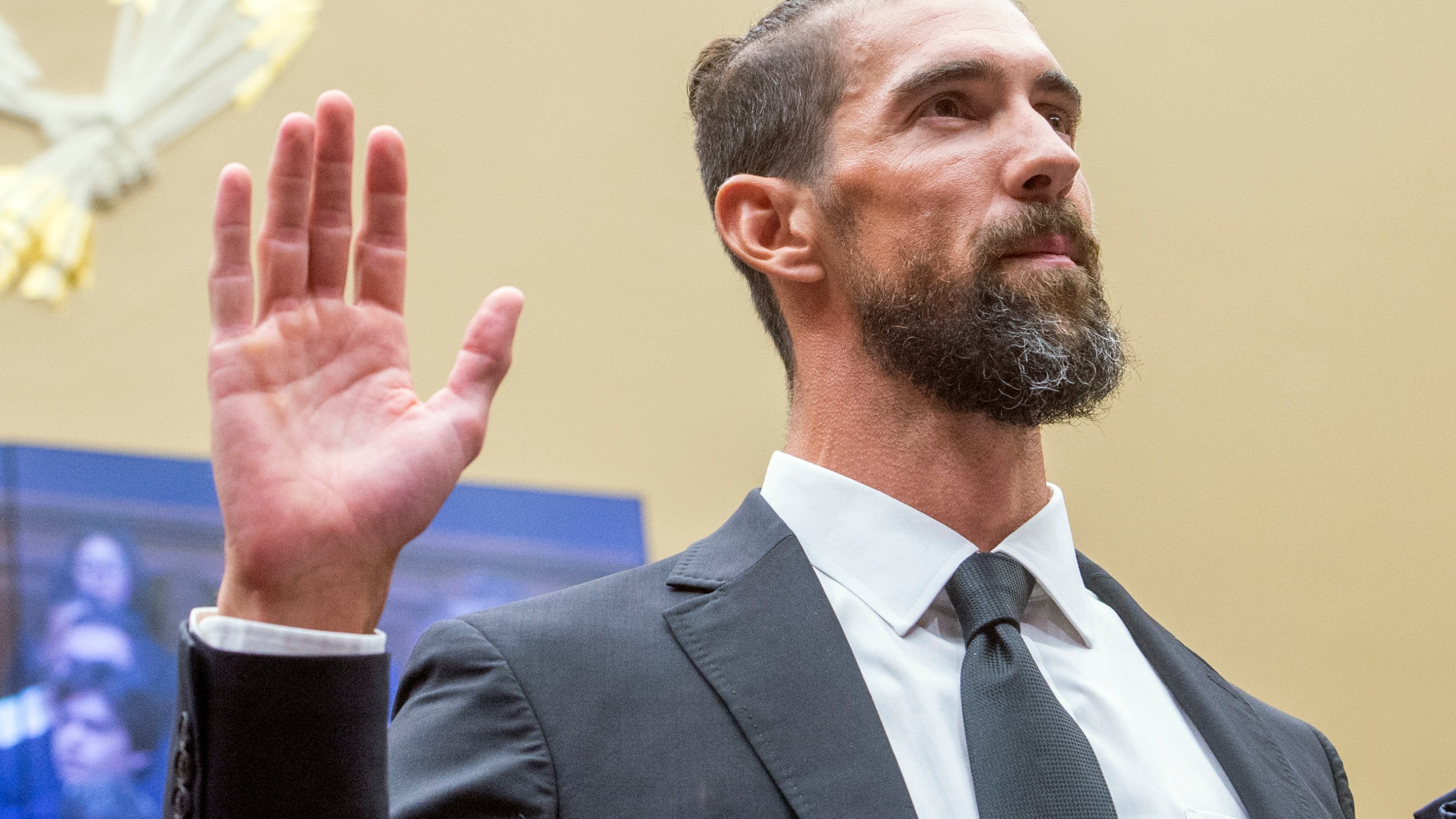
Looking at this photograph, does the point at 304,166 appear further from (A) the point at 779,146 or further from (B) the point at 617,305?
(B) the point at 617,305

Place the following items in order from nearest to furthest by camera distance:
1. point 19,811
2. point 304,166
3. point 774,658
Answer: point 304,166 < point 774,658 < point 19,811

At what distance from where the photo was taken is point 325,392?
4.13ft

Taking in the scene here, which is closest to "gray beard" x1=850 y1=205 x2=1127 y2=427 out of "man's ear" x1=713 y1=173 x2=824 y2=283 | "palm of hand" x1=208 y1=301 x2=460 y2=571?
"man's ear" x1=713 y1=173 x2=824 y2=283

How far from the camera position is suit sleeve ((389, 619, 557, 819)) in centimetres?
133

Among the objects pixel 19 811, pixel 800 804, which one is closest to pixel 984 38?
pixel 800 804

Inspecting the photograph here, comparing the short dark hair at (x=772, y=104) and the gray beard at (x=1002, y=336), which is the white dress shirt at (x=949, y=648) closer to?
the gray beard at (x=1002, y=336)

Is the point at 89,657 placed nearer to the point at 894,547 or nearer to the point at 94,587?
the point at 94,587

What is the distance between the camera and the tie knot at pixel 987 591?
161 cm

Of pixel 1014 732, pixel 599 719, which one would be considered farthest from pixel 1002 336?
pixel 599 719

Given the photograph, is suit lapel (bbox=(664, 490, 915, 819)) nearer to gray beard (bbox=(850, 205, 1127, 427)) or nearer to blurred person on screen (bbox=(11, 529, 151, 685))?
gray beard (bbox=(850, 205, 1127, 427))

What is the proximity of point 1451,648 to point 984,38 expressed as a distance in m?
3.12

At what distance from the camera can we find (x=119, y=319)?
375 centimetres

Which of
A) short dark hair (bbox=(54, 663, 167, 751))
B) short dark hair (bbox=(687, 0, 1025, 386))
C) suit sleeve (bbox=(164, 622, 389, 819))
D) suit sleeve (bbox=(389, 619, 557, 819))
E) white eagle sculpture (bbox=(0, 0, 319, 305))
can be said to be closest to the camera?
suit sleeve (bbox=(164, 622, 389, 819))

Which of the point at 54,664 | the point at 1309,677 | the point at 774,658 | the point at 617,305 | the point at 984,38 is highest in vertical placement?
the point at 984,38
